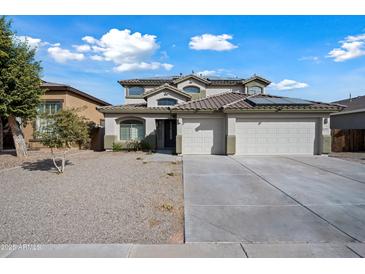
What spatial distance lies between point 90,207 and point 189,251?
3.03m

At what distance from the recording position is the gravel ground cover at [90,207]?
4.35 m

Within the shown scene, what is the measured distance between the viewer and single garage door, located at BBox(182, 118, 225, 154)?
16.3 meters

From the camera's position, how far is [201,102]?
699 inches

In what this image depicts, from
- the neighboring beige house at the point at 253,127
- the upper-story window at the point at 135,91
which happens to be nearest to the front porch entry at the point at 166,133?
the neighboring beige house at the point at 253,127

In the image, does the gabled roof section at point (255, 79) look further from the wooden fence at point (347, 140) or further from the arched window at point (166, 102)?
the wooden fence at point (347, 140)

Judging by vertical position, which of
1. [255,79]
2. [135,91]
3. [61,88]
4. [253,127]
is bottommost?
[253,127]

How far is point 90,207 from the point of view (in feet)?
19.1

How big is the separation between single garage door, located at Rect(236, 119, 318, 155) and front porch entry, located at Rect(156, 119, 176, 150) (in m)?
6.61

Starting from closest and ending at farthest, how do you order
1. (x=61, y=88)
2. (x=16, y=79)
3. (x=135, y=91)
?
(x=16, y=79)
(x=61, y=88)
(x=135, y=91)

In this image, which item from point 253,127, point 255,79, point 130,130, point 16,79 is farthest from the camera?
point 255,79

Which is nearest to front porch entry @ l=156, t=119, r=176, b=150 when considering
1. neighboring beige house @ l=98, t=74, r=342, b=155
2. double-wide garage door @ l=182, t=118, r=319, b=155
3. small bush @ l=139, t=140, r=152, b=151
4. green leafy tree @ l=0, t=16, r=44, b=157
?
small bush @ l=139, t=140, r=152, b=151

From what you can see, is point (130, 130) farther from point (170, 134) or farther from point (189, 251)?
point (189, 251)

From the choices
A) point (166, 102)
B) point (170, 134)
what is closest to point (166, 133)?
point (170, 134)

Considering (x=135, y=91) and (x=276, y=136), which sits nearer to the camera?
(x=276, y=136)
